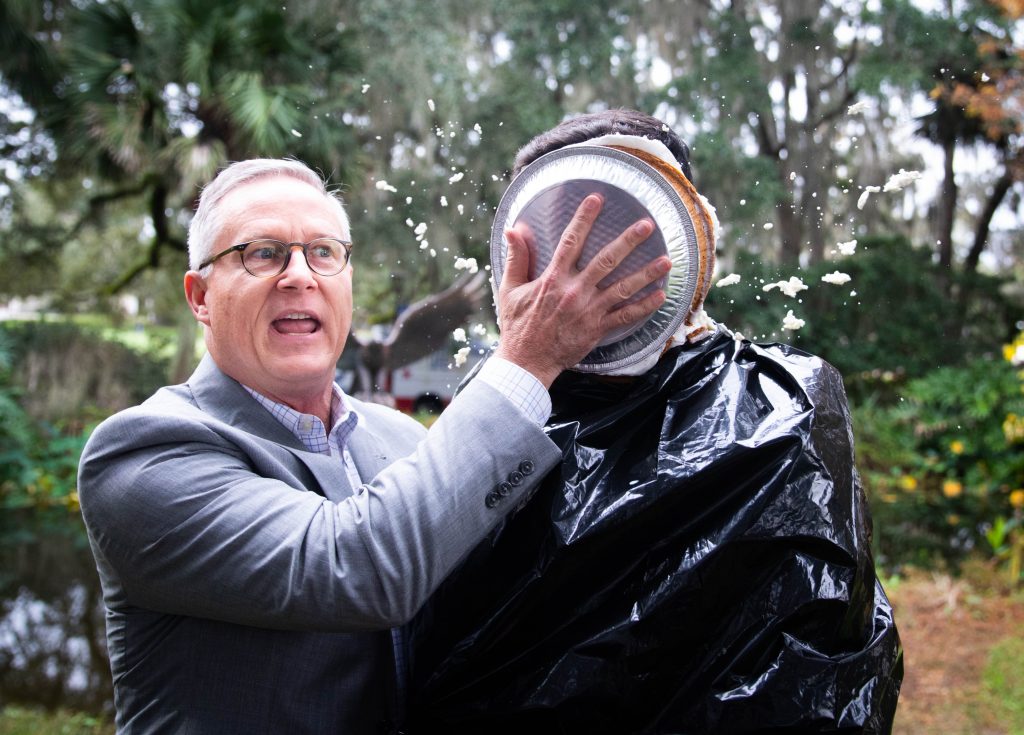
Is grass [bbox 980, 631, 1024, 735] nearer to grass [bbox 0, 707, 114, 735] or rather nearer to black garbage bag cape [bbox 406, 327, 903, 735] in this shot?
black garbage bag cape [bbox 406, 327, 903, 735]

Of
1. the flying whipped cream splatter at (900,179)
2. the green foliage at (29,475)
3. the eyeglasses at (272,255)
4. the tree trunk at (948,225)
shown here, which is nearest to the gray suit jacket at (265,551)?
the eyeglasses at (272,255)

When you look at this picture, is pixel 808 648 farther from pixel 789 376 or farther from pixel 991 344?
pixel 991 344

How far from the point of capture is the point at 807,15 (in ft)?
→ 32.7

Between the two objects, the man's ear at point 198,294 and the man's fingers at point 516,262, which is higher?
the man's fingers at point 516,262

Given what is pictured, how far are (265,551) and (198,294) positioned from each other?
1.76 feet

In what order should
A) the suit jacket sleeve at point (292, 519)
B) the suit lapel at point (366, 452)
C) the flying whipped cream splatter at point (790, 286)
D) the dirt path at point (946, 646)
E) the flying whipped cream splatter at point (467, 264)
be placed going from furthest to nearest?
1. the dirt path at point (946, 646)
2. the flying whipped cream splatter at point (467, 264)
3. the suit lapel at point (366, 452)
4. the flying whipped cream splatter at point (790, 286)
5. the suit jacket sleeve at point (292, 519)

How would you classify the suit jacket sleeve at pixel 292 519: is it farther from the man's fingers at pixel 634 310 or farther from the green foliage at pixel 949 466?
the green foliage at pixel 949 466

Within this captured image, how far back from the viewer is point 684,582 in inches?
43.7

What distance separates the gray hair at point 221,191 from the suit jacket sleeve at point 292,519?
0.33 m

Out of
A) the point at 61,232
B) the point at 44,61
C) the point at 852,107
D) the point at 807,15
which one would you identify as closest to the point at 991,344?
the point at 807,15

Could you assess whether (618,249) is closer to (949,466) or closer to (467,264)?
(467,264)

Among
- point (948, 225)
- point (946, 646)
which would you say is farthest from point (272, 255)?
point (946, 646)

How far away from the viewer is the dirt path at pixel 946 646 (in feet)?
14.5

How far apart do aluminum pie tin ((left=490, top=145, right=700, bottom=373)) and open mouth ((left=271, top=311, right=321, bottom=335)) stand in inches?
14.3
